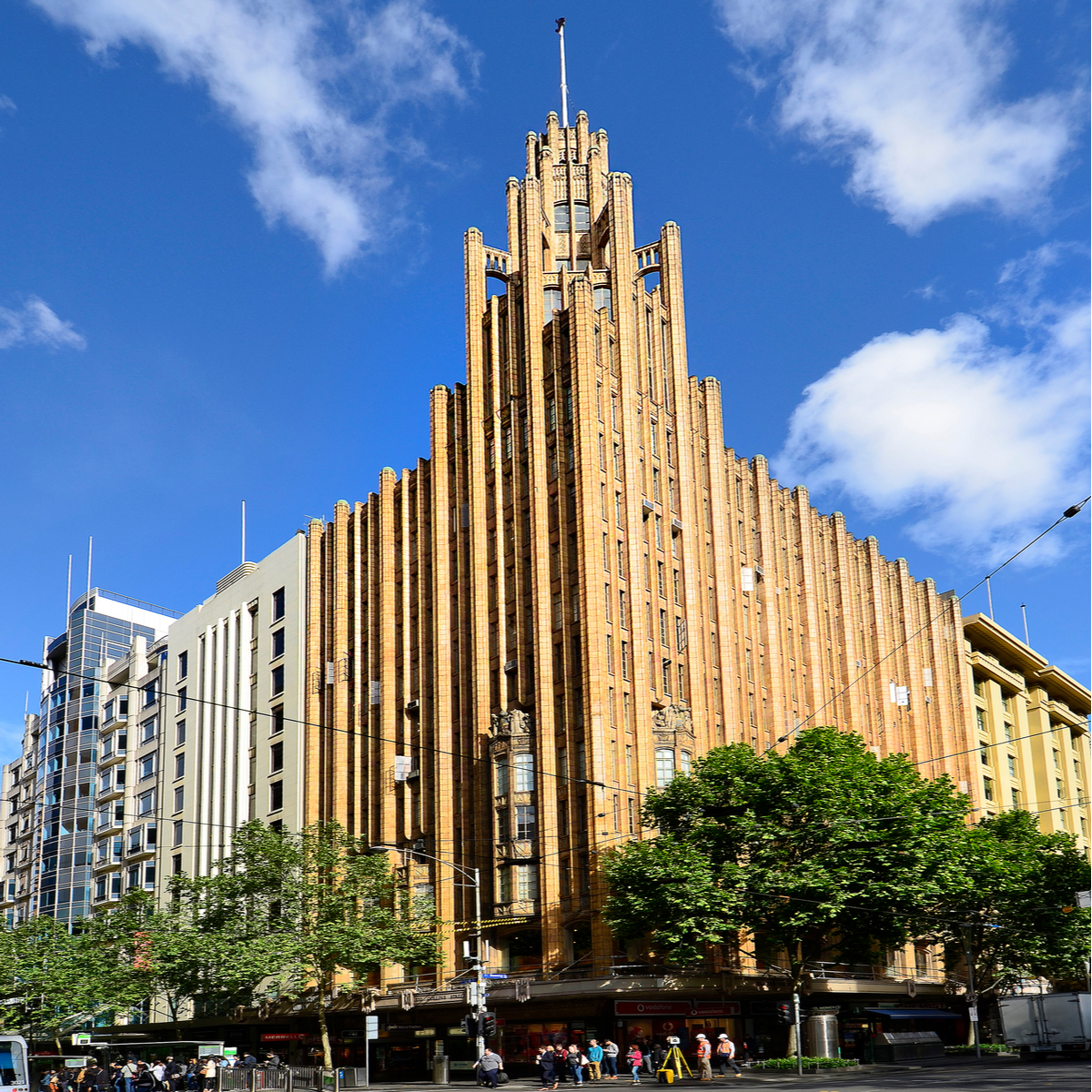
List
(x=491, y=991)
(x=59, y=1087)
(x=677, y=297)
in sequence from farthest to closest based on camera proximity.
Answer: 1. (x=677, y=297)
2. (x=491, y=991)
3. (x=59, y=1087)

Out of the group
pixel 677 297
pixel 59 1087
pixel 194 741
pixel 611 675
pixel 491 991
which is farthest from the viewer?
pixel 194 741

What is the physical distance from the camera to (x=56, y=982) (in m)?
65.9

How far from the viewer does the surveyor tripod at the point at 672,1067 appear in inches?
1639

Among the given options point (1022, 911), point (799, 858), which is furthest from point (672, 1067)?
point (1022, 911)

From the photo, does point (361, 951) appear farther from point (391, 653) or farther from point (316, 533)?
point (316, 533)

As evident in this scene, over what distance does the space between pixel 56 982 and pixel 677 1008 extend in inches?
1384

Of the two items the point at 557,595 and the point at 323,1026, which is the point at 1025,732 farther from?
the point at 323,1026

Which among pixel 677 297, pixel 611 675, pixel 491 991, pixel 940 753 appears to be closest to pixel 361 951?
pixel 491 991

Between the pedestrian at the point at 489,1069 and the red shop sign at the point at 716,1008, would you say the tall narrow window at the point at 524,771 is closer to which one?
the red shop sign at the point at 716,1008

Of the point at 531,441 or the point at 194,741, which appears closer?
the point at 531,441

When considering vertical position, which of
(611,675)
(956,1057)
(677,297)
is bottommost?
(956,1057)

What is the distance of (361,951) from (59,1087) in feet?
42.5

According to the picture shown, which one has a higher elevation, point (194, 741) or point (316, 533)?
point (316, 533)

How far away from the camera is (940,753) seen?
8531cm
